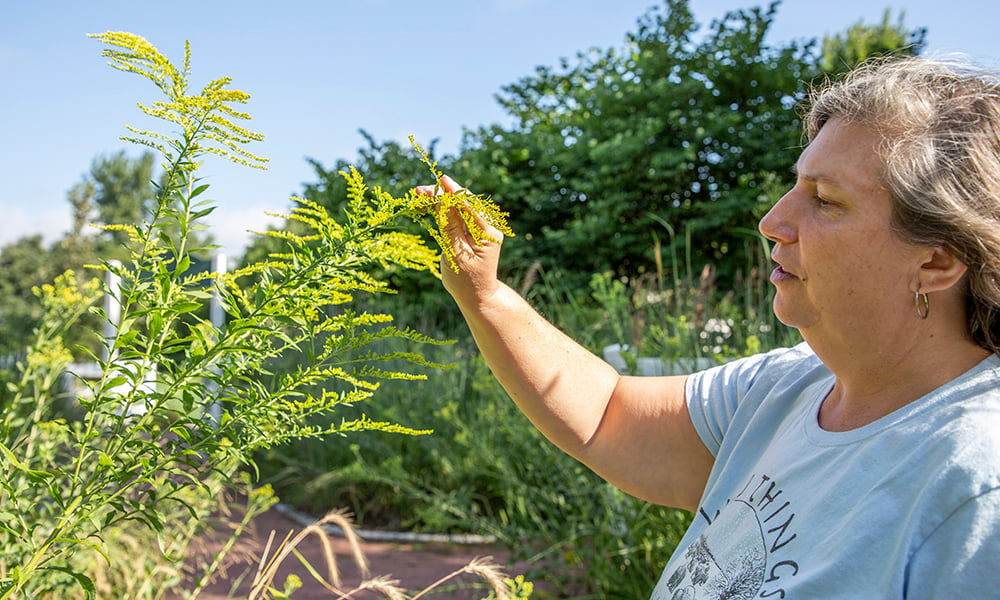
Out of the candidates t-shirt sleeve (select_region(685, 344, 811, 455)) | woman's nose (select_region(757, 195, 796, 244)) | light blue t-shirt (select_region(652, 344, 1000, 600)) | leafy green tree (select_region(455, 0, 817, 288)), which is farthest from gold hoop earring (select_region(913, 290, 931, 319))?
leafy green tree (select_region(455, 0, 817, 288))

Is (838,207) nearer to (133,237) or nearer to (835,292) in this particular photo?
(835,292)

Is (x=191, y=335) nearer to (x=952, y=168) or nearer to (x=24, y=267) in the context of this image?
(x=952, y=168)

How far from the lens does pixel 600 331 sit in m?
5.32

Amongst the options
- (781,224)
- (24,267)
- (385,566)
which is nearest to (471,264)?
(781,224)

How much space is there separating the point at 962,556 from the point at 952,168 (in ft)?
1.92

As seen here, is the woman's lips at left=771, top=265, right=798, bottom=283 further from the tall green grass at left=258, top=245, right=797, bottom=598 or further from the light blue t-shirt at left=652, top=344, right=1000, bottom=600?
the tall green grass at left=258, top=245, right=797, bottom=598

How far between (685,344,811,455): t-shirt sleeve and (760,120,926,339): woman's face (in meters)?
0.34

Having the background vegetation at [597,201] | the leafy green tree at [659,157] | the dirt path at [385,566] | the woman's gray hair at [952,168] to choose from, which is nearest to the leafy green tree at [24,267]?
the background vegetation at [597,201]

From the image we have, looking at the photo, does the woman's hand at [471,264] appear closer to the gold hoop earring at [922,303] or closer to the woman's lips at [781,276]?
the woman's lips at [781,276]

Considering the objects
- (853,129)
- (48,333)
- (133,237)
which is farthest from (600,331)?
(133,237)

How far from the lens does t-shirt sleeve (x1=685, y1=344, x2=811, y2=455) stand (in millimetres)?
1698

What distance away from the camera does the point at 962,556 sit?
1.00m

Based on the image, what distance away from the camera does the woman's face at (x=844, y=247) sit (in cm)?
125

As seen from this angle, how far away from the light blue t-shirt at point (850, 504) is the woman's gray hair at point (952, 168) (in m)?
0.14
